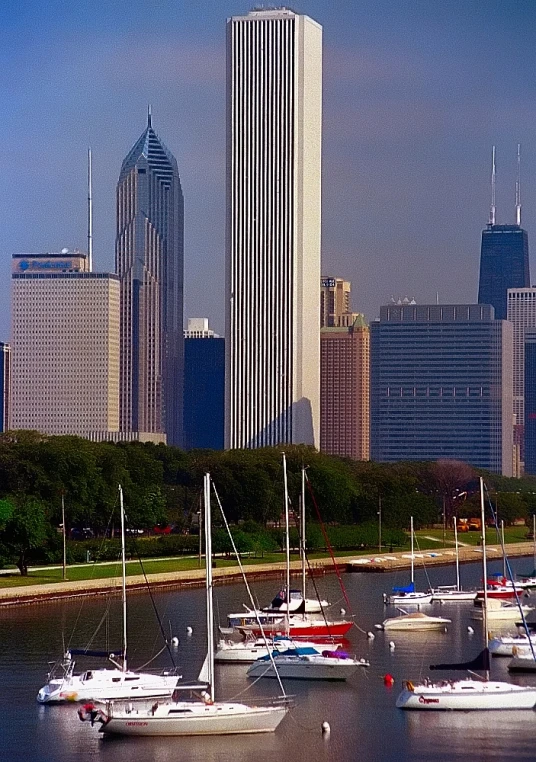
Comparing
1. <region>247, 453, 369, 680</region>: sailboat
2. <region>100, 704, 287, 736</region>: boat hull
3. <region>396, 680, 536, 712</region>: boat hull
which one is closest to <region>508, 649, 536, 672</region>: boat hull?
<region>247, 453, 369, 680</region>: sailboat

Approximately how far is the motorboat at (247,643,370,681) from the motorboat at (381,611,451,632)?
1789 centimetres

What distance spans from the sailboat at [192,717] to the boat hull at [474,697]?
5.90 meters

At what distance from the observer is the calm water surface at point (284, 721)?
56469 millimetres

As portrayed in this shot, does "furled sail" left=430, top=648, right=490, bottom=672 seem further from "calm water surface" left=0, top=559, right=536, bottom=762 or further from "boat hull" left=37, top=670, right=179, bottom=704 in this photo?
"boat hull" left=37, top=670, right=179, bottom=704

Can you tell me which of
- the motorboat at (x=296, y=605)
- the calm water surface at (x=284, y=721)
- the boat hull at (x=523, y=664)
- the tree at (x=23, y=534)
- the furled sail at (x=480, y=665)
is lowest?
the calm water surface at (x=284, y=721)

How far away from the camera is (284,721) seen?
2404 inches

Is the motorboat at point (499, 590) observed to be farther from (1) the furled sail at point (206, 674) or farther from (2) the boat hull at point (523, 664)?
(1) the furled sail at point (206, 674)

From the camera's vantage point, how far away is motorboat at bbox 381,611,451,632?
293ft

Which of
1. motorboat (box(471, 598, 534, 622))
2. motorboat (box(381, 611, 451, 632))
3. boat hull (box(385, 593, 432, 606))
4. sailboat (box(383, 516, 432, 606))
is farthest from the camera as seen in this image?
sailboat (box(383, 516, 432, 606))

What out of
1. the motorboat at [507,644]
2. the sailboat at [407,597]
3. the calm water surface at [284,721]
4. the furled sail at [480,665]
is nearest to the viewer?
the calm water surface at [284,721]

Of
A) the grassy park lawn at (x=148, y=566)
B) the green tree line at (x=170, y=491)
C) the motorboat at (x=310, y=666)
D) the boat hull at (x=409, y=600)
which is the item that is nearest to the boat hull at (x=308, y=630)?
the motorboat at (x=310, y=666)

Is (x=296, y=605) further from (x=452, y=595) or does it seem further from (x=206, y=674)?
→ (x=206, y=674)

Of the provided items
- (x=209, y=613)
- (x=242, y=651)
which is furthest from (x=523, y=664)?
(x=209, y=613)

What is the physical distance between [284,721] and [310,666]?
951 centimetres
